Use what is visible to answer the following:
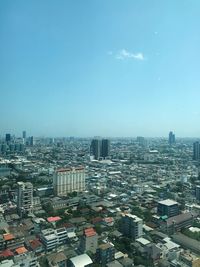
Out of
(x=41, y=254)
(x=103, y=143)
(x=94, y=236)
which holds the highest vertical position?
(x=103, y=143)

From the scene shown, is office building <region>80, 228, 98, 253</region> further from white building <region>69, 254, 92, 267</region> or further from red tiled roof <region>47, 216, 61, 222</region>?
red tiled roof <region>47, 216, 61, 222</region>

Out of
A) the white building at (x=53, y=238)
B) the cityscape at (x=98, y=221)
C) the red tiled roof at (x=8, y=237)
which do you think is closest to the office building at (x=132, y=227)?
the cityscape at (x=98, y=221)

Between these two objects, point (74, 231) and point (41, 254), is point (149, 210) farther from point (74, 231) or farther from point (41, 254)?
point (41, 254)

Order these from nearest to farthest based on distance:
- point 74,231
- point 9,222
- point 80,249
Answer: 1. point 80,249
2. point 74,231
3. point 9,222

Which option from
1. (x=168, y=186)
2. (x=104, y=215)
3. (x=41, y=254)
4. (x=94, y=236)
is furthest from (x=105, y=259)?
(x=168, y=186)

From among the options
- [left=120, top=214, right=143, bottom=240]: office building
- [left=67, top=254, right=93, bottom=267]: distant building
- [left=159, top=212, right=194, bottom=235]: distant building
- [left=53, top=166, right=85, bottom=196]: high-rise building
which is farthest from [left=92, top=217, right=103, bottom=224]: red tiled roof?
[left=53, top=166, right=85, bottom=196]: high-rise building

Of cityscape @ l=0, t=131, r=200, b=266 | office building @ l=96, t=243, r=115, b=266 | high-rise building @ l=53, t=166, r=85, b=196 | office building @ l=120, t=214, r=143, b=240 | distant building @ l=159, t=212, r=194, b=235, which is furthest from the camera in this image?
high-rise building @ l=53, t=166, r=85, b=196
